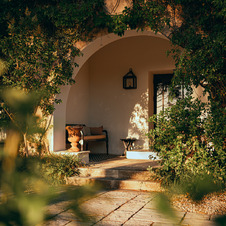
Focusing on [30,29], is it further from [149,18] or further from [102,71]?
[102,71]

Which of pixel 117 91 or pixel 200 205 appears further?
pixel 117 91

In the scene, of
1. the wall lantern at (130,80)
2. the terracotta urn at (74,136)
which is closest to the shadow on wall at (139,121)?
the wall lantern at (130,80)

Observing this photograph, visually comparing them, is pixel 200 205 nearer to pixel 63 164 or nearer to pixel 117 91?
pixel 63 164

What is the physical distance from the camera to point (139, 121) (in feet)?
27.8

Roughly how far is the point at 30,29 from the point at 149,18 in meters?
2.20

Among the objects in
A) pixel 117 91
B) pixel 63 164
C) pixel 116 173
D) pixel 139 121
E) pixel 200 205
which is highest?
pixel 117 91

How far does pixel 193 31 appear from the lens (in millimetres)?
4875

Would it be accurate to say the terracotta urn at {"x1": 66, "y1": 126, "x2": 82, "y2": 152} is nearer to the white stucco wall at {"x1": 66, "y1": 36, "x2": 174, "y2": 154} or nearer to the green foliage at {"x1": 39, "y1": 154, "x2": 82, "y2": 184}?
the green foliage at {"x1": 39, "y1": 154, "x2": 82, "y2": 184}

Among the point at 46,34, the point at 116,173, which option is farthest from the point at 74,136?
the point at 46,34

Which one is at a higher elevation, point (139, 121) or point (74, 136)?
point (139, 121)

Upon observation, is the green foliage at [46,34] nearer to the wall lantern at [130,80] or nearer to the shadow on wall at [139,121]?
the wall lantern at [130,80]

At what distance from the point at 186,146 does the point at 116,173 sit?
1621 millimetres

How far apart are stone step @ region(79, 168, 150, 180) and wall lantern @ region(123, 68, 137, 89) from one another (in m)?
3.37

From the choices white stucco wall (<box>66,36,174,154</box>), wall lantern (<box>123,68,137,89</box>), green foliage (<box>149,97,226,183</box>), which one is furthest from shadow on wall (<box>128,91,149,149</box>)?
green foliage (<box>149,97,226,183</box>)
